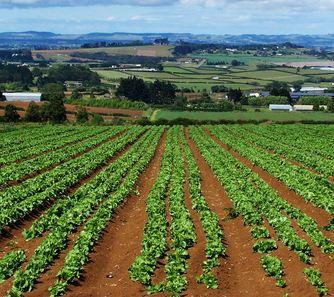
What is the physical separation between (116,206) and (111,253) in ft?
19.5

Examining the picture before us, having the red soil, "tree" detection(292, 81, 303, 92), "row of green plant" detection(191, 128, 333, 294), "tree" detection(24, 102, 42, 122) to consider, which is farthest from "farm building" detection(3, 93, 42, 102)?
"row of green plant" detection(191, 128, 333, 294)

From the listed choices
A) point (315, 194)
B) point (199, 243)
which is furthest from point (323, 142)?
point (199, 243)

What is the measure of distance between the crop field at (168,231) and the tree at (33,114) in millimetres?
64078

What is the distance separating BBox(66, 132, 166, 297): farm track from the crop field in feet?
0.13

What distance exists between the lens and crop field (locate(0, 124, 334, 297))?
14.6 metres

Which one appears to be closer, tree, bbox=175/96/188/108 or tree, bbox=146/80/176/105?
tree, bbox=175/96/188/108

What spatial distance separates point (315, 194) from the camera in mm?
24453

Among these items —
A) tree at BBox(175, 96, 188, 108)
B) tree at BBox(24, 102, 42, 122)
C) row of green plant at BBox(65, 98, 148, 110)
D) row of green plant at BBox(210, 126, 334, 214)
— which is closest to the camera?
row of green plant at BBox(210, 126, 334, 214)

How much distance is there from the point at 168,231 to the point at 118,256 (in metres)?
2.91

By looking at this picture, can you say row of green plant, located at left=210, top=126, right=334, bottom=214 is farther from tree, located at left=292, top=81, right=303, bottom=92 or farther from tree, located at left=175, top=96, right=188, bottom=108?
tree, located at left=292, top=81, right=303, bottom=92

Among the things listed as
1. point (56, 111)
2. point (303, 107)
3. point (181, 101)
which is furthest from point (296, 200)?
point (181, 101)

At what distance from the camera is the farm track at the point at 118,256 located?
47.5ft

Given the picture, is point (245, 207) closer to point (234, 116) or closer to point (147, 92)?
point (234, 116)

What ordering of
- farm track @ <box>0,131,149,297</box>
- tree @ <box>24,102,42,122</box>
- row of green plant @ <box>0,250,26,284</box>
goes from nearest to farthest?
farm track @ <box>0,131,149,297</box> < row of green plant @ <box>0,250,26,284</box> < tree @ <box>24,102,42,122</box>
